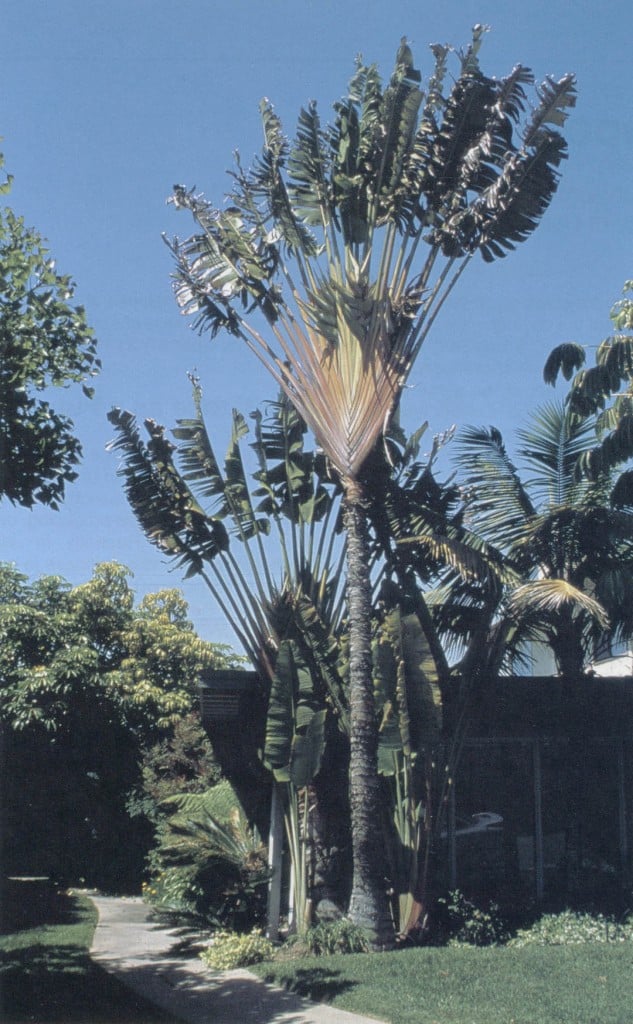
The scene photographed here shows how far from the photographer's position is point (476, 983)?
28.5 ft

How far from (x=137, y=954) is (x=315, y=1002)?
3.68 m

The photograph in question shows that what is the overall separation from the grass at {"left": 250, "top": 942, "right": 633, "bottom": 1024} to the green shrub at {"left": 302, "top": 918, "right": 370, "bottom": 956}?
0.74ft

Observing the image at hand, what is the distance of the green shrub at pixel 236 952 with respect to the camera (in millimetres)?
10406

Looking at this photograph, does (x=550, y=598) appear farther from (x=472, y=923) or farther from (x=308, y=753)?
(x=472, y=923)

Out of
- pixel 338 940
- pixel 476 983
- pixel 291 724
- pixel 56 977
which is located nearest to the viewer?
pixel 476 983

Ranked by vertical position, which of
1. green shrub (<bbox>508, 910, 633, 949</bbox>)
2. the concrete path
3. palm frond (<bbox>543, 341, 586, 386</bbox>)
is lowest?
the concrete path

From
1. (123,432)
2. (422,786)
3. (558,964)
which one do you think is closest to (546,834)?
(422,786)

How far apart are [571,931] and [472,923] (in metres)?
1.18

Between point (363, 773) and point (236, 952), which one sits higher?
point (363, 773)

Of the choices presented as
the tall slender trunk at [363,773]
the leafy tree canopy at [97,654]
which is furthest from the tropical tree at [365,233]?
the leafy tree canopy at [97,654]

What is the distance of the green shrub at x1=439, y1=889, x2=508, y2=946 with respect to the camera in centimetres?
1105

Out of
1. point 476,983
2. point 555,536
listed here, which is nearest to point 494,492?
point 555,536

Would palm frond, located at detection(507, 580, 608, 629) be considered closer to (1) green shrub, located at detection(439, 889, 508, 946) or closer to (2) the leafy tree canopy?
(1) green shrub, located at detection(439, 889, 508, 946)

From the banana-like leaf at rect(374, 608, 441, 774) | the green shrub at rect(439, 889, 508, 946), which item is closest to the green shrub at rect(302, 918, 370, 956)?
the green shrub at rect(439, 889, 508, 946)
